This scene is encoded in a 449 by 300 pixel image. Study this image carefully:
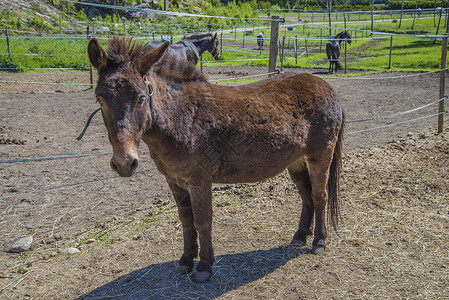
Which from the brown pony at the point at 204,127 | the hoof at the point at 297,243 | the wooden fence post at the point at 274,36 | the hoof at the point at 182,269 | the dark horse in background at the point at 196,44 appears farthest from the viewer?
the dark horse in background at the point at 196,44

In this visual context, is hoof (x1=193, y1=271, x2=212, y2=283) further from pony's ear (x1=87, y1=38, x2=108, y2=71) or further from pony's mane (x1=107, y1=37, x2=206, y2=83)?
pony's ear (x1=87, y1=38, x2=108, y2=71)

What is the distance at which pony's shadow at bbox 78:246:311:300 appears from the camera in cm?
321

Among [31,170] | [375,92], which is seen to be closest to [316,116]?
[31,170]

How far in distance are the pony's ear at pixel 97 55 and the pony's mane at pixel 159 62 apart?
5cm

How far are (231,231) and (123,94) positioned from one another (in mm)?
2388

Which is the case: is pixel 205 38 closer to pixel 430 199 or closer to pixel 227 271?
pixel 430 199

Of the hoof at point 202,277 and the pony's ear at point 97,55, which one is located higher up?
the pony's ear at point 97,55

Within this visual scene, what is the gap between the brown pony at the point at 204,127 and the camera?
101 inches

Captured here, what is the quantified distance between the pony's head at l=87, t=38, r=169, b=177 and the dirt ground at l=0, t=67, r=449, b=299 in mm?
1463

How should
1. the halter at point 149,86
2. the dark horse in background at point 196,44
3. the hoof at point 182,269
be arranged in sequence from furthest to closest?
the dark horse in background at point 196,44 → the hoof at point 182,269 → the halter at point 149,86

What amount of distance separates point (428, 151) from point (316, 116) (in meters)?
4.37

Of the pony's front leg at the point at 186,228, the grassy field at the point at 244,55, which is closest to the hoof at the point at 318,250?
the pony's front leg at the point at 186,228

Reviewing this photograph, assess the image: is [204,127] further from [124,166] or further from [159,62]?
[124,166]

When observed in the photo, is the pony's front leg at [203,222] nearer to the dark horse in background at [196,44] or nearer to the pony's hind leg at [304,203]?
the pony's hind leg at [304,203]
